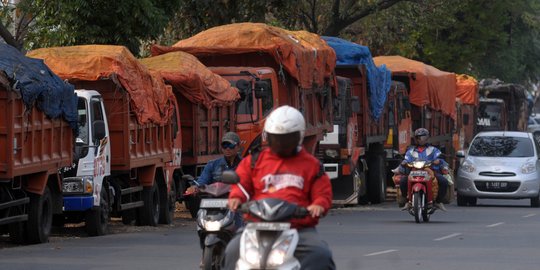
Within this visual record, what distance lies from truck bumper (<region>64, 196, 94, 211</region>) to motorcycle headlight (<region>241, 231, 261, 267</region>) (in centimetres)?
1154

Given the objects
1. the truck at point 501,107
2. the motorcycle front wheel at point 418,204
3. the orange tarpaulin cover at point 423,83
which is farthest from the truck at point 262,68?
the truck at point 501,107

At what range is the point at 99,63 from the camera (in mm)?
21266

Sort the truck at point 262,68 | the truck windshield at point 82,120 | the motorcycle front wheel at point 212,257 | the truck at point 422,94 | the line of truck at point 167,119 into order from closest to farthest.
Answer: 1. the motorcycle front wheel at point 212,257
2. the line of truck at point 167,119
3. the truck windshield at point 82,120
4. the truck at point 262,68
5. the truck at point 422,94

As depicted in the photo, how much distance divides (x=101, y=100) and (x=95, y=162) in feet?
3.40

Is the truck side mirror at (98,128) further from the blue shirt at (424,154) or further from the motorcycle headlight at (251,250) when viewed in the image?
the motorcycle headlight at (251,250)

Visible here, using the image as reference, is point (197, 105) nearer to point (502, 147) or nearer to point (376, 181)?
point (376, 181)

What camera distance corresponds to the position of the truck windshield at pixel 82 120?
67.8 ft

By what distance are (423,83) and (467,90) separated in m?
10.3

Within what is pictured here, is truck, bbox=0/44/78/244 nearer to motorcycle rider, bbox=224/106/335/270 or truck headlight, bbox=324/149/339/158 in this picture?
motorcycle rider, bbox=224/106/335/270

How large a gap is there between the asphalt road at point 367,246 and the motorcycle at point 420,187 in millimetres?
312

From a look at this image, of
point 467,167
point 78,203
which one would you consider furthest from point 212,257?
point 467,167

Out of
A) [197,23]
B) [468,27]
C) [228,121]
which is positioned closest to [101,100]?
[228,121]

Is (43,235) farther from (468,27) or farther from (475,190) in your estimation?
(468,27)

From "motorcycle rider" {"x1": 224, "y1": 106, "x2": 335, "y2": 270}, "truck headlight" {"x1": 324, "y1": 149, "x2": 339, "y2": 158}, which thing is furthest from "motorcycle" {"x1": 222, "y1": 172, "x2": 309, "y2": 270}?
"truck headlight" {"x1": 324, "y1": 149, "x2": 339, "y2": 158}
